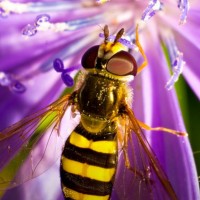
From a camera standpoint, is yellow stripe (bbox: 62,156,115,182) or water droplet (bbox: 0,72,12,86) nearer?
yellow stripe (bbox: 62,156,115,182)

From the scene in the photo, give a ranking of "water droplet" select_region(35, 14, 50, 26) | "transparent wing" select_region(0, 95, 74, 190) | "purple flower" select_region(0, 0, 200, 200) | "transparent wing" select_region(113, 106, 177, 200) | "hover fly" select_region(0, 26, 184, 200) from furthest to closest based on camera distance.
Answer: "water droplet" select_region(35, 14, 50, 26) < "purple flower" select_region(0, 0, 200, 200) < "transparent wing" select_region(0, 95, 74, 190) < "hover fly" select_region(0, 26, 184, 200) < "transparent wing" select_region(113, 106, 177, 200)

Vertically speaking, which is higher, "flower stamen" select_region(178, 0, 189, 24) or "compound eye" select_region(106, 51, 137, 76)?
"flower stamen" select_region(178, 0, 189, 24)

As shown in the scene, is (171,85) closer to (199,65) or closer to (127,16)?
(199,65)

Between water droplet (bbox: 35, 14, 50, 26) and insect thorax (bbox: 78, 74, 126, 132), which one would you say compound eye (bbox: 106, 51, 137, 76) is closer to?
insect thorax (bbox: 78, 74, 126, 132)

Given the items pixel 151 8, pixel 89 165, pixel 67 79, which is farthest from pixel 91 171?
pixel 151 8

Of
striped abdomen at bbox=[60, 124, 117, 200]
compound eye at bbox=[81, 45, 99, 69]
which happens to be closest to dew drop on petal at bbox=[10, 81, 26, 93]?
compound eye at bbox=[81, 45, 99, 69]

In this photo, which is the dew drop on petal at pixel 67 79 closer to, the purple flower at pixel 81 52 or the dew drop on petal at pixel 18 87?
the purple flower at pixel 81 52
